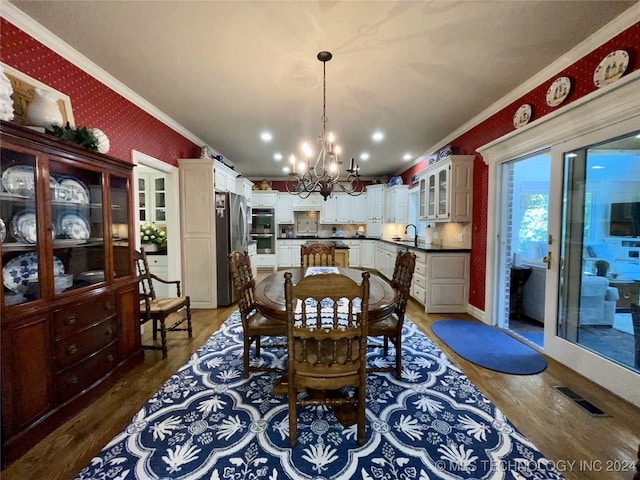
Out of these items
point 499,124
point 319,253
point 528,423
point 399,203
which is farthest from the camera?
point 399,203

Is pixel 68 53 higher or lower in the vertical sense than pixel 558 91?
higher

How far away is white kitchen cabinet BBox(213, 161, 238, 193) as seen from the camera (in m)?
4.14

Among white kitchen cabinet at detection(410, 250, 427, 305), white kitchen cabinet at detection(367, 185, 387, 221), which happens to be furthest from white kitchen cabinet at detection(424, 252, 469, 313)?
white kitchen cabinet at detection(367, 185, 387, 221)

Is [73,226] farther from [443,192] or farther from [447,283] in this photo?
[443,192]

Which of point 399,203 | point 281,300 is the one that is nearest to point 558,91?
point 281,300

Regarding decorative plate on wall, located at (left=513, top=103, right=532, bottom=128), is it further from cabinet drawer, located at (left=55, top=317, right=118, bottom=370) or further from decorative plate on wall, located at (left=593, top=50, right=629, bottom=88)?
cabinet drawer, located at (left=55, top=317, right=118, bottom=370)

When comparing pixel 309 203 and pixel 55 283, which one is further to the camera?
pixel 309 203

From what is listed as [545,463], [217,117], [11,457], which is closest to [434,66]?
[217,117]

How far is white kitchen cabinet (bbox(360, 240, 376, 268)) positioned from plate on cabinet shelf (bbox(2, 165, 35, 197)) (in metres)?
6.56

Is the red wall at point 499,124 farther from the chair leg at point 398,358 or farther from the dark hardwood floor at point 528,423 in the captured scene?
the chair leg at point 398,358

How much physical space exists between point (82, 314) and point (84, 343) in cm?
21

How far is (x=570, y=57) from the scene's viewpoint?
2.26 m

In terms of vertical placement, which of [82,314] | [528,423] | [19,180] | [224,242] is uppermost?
[19,180]

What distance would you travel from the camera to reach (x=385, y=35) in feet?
6.58
